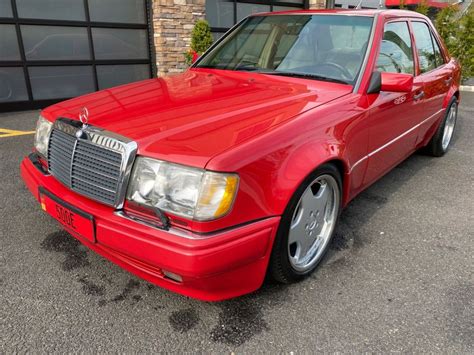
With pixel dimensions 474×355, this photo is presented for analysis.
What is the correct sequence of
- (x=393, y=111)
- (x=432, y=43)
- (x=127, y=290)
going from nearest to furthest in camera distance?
(x=127, y=290), (x=393, y=111), (x=432, y=43)

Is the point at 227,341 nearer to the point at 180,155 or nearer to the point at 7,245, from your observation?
the point at 180,155

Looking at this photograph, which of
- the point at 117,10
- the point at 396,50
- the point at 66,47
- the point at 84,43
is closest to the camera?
the point at 396,50

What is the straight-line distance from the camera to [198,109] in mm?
2170

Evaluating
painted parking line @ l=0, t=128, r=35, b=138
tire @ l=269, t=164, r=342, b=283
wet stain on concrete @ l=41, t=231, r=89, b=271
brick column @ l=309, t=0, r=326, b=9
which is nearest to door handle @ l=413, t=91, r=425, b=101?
tire @ l=269, t=164, r=342, b=283

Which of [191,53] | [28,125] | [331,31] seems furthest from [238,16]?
[331,31]

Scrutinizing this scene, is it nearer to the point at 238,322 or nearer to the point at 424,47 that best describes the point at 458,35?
the point at 424,47

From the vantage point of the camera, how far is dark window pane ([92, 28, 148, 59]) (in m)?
7.44

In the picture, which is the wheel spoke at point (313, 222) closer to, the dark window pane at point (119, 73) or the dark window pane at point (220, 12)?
the dark window pane at point (119, 73)

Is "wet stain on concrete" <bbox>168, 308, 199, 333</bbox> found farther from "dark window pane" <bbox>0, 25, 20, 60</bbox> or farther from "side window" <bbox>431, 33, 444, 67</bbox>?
"dark window pane" <bbox>0, 25, 20, 60</bbox>

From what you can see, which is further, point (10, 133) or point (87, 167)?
point (10, 133)

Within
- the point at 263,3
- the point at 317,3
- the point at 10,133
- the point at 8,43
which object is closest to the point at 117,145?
the point at 10,133

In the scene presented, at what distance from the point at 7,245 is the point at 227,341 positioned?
5.64 ft

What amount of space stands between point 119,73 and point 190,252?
7.04 metres

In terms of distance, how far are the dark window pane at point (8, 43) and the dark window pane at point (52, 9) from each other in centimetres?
32
